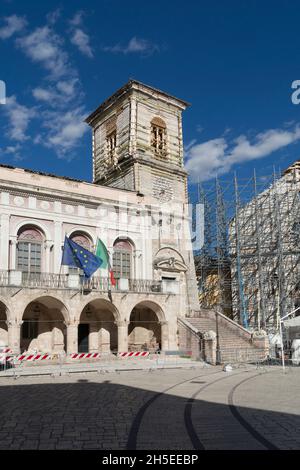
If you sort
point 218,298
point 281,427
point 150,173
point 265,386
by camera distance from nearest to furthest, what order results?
point 281,427, point 265,386, point 150,173, point 218,298

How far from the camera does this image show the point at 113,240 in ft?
105

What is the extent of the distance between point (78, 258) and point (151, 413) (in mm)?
16132

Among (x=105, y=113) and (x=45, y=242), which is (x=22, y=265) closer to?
(x=45, y=242)

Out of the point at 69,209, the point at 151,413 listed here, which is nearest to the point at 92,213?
the point at 69,209

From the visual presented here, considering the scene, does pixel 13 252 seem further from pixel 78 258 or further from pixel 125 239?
pixel 125 239

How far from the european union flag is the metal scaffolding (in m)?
15.0

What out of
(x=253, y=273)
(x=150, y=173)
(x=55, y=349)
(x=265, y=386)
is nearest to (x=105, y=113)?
(x=150, y=173)

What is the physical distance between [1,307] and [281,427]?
19926 mm

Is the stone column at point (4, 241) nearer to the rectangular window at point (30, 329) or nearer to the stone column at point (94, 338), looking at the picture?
the rectangular window at point (30, 329)

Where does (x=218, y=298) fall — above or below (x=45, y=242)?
below

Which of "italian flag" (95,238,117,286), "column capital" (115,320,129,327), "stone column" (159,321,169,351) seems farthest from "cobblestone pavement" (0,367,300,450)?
"stone column" (159,321,169,351)

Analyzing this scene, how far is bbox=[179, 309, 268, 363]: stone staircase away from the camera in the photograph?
2745 centimetres
